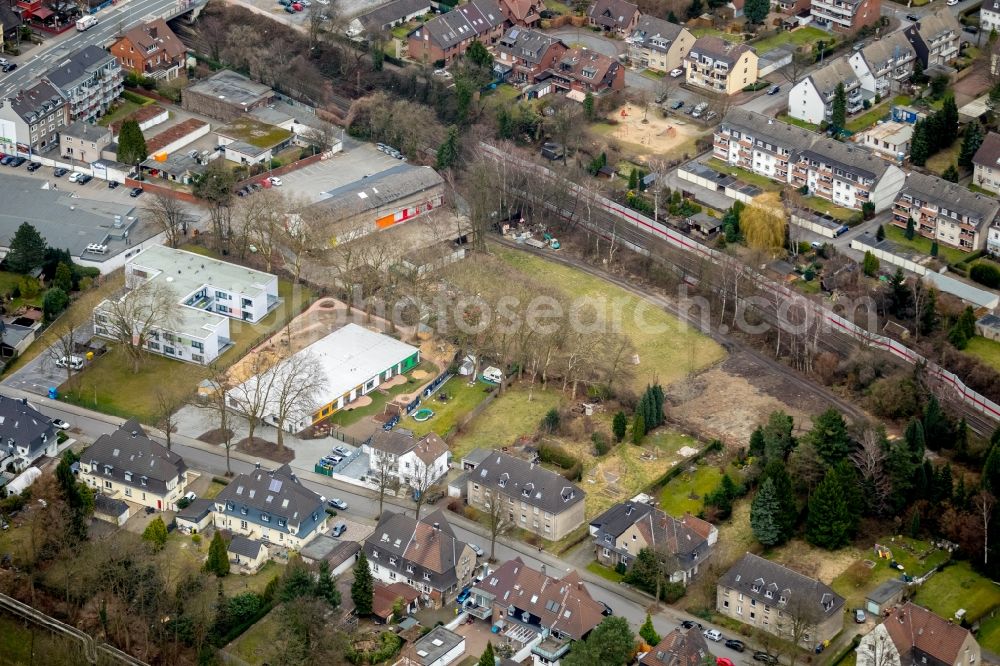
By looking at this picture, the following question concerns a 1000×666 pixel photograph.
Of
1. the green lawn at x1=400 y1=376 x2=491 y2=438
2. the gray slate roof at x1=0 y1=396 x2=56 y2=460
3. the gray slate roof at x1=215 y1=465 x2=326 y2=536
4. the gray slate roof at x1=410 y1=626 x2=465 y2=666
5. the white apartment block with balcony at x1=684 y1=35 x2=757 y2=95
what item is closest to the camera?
the gray slate roof at x1=410 y1=626 x2=465 y2=666

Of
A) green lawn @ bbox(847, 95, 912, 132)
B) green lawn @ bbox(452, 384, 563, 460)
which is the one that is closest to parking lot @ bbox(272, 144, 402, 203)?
green lawn @ bbox(452, 384, 563, 460)

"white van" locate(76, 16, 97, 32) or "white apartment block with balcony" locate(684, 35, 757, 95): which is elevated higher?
"white apartment block with balcony" locate(684, 35, 757, 95)

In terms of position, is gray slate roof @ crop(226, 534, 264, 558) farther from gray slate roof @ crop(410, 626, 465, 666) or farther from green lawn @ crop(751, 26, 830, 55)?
green lawn @ crop(751, 26, 830, 55)

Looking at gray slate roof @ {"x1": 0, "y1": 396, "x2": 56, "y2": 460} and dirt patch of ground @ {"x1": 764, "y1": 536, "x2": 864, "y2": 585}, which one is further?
gray slate roof @ {"x1": 0, "y1": 396, "x2": 56, "y2": 460}

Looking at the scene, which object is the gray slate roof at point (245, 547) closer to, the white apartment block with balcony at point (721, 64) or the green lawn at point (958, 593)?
the green lawn at point (958, 593)

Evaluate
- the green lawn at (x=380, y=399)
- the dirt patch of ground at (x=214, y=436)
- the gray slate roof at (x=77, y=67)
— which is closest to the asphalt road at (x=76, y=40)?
the gray slate roof at (x=77, y=67)

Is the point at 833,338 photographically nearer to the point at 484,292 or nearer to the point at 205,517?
the point at 484,292

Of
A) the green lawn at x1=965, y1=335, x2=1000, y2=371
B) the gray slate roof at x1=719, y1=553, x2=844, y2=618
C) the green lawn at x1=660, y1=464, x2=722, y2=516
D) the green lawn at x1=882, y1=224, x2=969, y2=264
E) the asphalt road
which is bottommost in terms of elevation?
the green lawn at x1=660, y1=464, x2=722, y2=516
